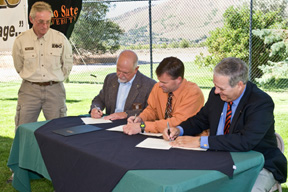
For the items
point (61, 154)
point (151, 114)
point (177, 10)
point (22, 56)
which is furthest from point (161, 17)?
point (61, 154)

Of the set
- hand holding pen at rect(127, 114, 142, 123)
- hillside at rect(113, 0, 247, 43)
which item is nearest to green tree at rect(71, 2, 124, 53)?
hillside at rect(113, 0, 247, 43)

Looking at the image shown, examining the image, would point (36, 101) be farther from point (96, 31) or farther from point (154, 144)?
point (96, 31)

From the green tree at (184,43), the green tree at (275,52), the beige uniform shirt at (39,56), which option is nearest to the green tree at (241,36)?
the green tree at (275,52)

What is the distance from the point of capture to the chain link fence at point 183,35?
878 centimetres

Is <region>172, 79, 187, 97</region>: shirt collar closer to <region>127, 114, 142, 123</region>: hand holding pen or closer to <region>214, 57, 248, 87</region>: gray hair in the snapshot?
<region>127, 114, 142, 123</region>: hand holding pen

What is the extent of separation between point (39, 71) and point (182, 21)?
7.44m

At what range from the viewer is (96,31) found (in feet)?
32.4

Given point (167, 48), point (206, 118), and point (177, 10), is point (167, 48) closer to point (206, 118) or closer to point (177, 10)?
point (177, 10)

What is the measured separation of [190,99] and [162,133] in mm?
395

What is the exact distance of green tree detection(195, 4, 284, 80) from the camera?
8594mm

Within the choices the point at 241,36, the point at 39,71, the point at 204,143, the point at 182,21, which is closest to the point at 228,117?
the point at 204,143

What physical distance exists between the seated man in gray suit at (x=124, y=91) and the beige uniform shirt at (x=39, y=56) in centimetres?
64

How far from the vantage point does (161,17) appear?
11359 mm

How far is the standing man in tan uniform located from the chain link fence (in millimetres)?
4670
